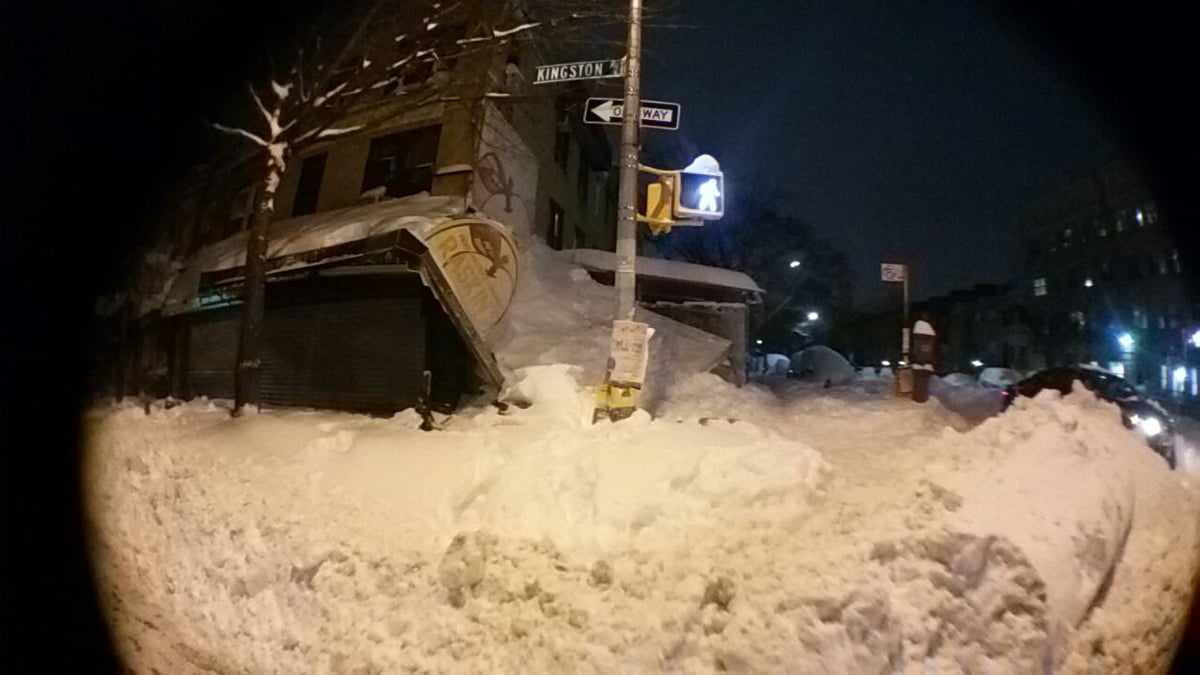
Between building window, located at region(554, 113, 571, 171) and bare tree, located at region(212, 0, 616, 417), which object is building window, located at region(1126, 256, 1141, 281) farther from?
bare tree, located at region(212, 0, 616, 417)

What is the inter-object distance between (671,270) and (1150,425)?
870 centimetres

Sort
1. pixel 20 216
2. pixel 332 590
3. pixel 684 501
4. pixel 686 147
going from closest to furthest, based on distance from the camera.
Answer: pixel 332 590, pixel 684 501, pixel 20 216, pixel 686 147

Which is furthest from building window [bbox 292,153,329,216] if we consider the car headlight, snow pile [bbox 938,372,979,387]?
snow pile [bbox 938,372,979,387]

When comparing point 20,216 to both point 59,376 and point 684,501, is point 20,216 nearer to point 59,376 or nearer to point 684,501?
point 59,376

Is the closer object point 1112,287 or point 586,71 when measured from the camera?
point 586,71

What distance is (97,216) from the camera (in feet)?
25.4

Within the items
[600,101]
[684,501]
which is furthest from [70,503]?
[600,101]

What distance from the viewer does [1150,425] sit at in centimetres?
998

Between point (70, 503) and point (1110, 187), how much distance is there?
884 inches

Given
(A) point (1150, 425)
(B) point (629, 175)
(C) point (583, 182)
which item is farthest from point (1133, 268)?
(B) point (629, 175)

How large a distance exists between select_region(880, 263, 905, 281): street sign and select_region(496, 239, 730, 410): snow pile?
302 cm

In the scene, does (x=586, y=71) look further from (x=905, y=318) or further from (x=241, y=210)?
(x=905, y=318)

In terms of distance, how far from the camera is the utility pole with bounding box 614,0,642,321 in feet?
26.8

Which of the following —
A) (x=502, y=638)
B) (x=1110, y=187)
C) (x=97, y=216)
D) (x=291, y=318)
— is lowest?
(x=502, y=638)
